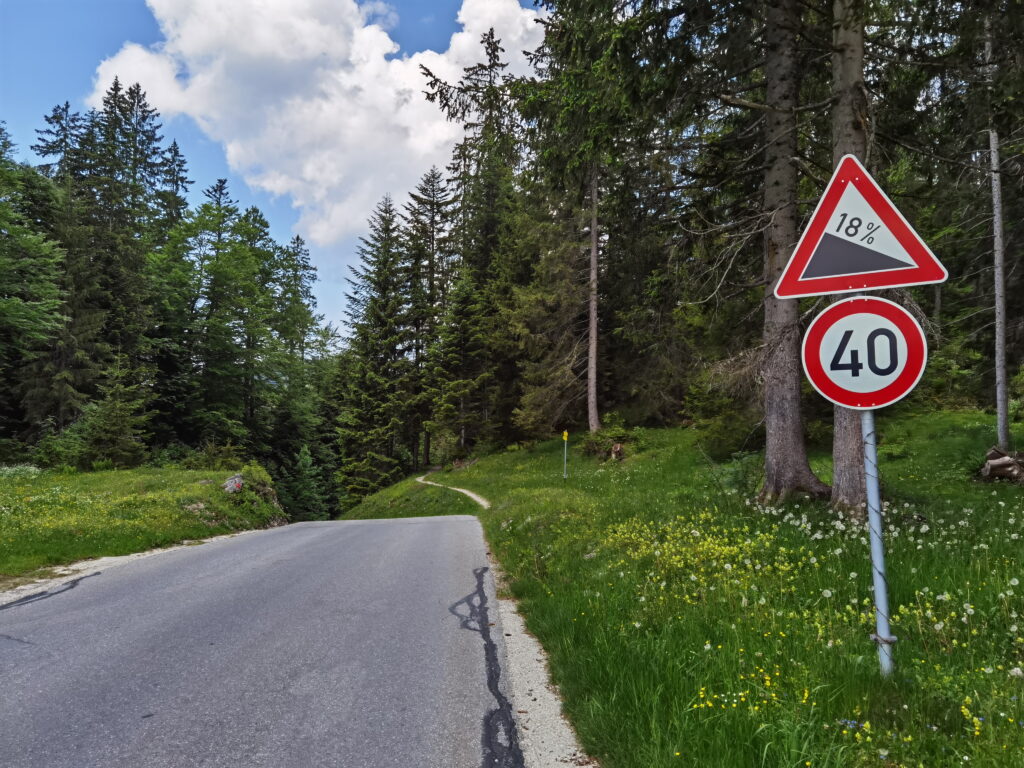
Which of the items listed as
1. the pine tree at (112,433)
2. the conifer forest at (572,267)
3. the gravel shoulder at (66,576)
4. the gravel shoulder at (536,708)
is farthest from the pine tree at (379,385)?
the gravel shoulder at (536,708)

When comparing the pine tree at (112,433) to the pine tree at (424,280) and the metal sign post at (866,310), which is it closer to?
the pine tree at (424,280)

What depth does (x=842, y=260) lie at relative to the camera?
3207mm

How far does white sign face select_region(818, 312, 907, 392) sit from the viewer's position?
2.84m

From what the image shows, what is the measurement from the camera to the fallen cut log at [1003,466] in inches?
449

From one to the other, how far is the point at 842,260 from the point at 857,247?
0.35ft

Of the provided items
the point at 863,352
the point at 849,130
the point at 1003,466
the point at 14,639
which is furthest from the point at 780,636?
the point at 1003,466

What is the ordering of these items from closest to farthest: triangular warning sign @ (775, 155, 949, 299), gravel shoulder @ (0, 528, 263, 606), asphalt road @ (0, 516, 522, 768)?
asphalt road @ (0, 516, 522, 768)
triangular warning sign @ (775, 155, 949, 299)
gravel shoulder @ (0, 528, 263, 606)

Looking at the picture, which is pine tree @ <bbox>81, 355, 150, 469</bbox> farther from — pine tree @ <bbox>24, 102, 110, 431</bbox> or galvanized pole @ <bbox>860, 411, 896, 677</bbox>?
galvanized pole @ <bbox>860, 411, 896, 677</bbox>

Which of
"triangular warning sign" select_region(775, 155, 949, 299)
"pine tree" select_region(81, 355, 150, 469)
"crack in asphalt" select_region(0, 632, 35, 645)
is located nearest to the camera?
"triangular warning sign" select_region(775, 155, 949, 299)

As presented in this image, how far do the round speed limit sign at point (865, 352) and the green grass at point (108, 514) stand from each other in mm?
10224

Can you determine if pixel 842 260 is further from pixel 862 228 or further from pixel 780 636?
pixel 780 636

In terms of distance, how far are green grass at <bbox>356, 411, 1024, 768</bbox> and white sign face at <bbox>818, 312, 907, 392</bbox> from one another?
1623 millimetres

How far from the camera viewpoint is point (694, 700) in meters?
2.92

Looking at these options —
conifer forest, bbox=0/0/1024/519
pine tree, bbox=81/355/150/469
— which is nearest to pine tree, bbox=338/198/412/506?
conifer forest, bbox=0/0/1024/519
